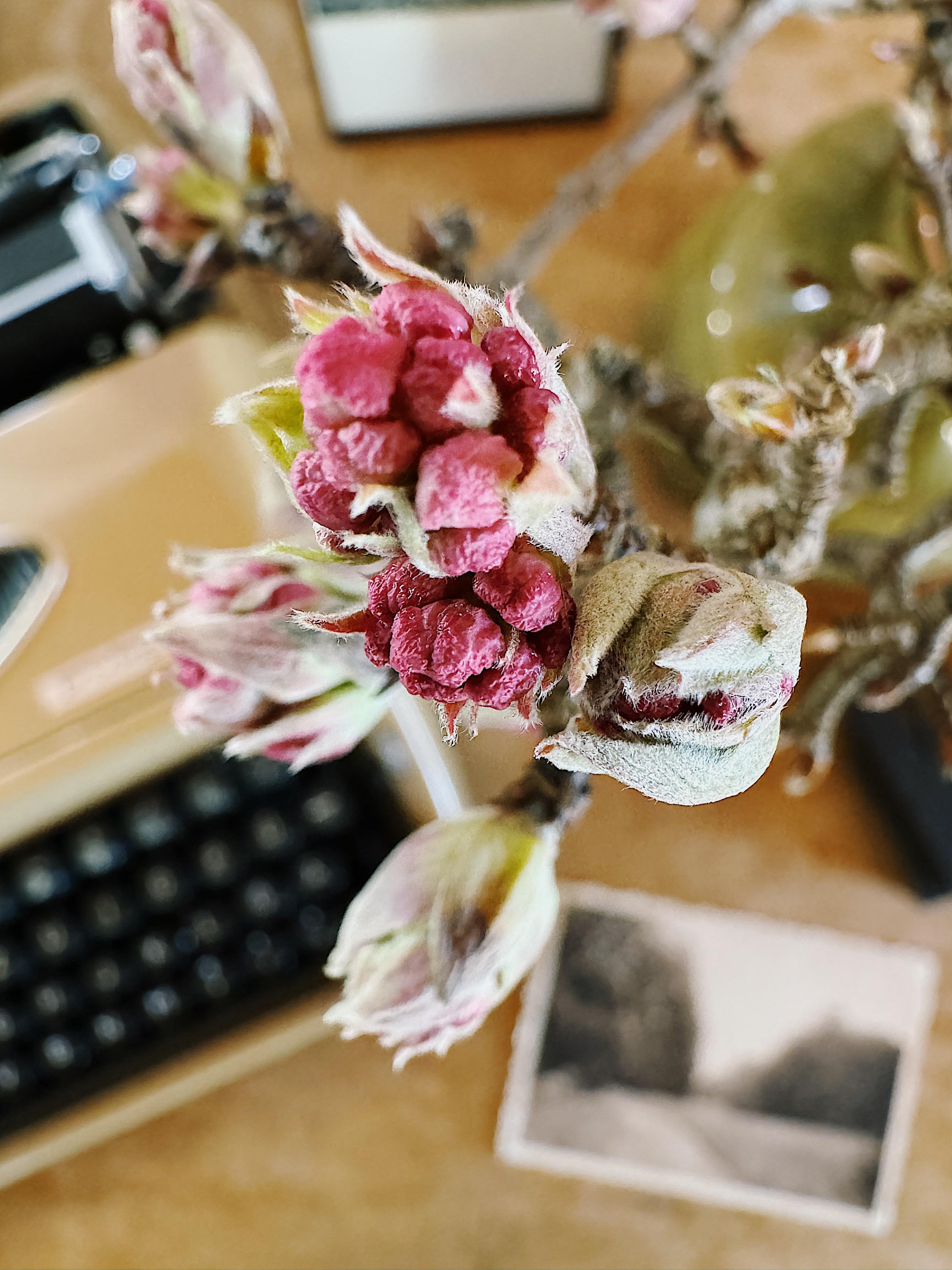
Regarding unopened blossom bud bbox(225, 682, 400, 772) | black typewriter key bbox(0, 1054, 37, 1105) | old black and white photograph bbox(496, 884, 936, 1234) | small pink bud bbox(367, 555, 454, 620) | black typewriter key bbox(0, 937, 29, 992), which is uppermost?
small pink bud bbox(367, 555, 454, 620)

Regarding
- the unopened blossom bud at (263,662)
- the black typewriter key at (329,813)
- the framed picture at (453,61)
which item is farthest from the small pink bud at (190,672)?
the framed picture at (453,61)

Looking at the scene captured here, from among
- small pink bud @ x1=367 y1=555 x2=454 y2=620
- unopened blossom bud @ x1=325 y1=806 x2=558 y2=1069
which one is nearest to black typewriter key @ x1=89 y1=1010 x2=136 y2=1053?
unopened blossom bud @ x1=325 y1=806 x2=558 y2=1069

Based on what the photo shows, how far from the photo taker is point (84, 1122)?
43 cm

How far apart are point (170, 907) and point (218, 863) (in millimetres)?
30

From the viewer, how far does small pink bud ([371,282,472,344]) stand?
16 cm

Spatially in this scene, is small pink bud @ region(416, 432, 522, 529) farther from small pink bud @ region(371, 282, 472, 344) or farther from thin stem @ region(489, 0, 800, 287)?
thin stem @ region(489, 0, 800, 287)

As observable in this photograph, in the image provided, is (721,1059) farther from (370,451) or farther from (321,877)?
(370,451)

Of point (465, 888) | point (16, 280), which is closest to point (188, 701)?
point (465, 888)

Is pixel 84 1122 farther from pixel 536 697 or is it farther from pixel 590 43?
pixel 590 43

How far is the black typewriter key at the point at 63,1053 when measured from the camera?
1.46ft

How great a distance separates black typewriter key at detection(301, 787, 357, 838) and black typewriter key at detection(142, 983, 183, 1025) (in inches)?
3.9

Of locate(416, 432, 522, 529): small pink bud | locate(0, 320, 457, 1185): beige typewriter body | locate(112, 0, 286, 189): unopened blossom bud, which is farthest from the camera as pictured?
locate(0, 320, 457, 1185): beige typewriter body

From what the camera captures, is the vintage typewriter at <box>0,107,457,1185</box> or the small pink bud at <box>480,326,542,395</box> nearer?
the small pink bud at <box>480,326,542,395</box>

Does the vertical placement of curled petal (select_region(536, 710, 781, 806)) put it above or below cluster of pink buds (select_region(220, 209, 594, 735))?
below
